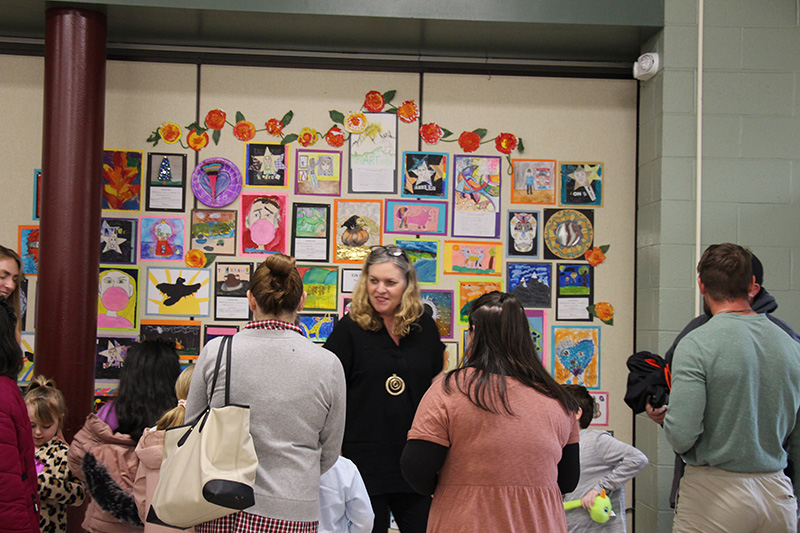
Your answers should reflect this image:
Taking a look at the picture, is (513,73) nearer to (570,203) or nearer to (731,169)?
(570,203)

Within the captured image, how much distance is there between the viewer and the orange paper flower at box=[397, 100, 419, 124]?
4.12 m

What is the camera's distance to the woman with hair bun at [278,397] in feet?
6.51

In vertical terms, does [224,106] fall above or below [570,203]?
above

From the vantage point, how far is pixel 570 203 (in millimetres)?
4141

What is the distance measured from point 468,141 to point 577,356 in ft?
4.59

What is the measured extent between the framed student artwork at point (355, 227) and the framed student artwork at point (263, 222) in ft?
0.98

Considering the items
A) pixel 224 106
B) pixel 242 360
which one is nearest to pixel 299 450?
pixel 242 360

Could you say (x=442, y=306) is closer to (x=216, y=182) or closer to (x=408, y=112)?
(x=408, y=112)

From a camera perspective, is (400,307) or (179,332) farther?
(179,332)

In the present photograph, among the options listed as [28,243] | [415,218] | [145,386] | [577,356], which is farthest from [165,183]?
[577,356]

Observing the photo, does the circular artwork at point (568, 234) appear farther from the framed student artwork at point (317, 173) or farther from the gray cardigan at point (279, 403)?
the gray cardigan at point (279, 403)

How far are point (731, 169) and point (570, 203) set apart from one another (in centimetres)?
87

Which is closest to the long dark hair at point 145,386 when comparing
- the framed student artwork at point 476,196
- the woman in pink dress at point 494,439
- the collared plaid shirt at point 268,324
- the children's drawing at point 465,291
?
the collared plaid shirt at point 268,324

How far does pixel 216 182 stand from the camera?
4039mm
